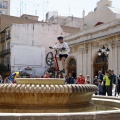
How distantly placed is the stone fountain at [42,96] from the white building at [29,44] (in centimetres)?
3463

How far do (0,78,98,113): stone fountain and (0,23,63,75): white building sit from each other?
114 feet

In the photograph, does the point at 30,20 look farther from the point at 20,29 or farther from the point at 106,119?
the point at 106,119

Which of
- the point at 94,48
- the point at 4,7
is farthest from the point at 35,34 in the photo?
the point at 4,7

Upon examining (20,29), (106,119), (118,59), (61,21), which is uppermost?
(61,21)

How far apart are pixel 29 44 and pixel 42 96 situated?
126ft

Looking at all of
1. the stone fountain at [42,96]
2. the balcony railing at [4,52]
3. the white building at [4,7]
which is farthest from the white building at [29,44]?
the stone fountain at [42,96]

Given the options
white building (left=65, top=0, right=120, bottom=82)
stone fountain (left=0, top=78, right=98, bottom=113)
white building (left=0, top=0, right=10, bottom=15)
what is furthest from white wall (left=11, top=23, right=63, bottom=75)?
stone fountain (left=0, top=78, right=98, bottom=113)

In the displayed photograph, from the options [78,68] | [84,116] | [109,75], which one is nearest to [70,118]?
[84,116]

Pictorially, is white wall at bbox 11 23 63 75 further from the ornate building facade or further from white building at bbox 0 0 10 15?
white building at bbox 0 0 10 15

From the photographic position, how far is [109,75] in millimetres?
13328

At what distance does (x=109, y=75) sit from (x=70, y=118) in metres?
9.27

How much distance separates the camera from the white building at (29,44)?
4084cm

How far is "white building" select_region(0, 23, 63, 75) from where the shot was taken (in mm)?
40844

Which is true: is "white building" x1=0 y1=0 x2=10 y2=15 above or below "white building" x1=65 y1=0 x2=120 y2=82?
above
